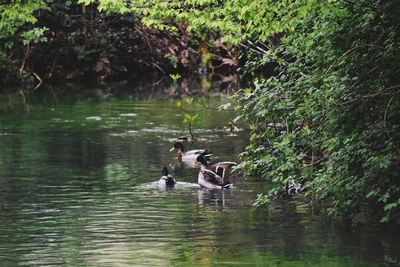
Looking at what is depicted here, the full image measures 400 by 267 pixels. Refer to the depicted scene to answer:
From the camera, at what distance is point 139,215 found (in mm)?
18453

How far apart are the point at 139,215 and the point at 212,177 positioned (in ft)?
11.0

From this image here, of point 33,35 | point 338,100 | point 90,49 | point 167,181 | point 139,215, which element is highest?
point 33,35

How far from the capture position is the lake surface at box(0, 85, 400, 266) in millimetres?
15148

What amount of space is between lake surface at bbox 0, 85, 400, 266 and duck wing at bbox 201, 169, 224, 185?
288mm

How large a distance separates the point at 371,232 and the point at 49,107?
903 inches

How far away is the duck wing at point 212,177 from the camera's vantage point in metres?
21.4

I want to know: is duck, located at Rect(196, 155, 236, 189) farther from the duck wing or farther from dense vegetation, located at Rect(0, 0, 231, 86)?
dense vegetation, located at Rect(0, 0, 231, 86)

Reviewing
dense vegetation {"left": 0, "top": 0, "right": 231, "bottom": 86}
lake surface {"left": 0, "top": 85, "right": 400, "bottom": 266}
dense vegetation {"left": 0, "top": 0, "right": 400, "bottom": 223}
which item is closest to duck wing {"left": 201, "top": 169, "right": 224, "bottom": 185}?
lake surface {"left": 0, "top": 85, "right": 400, "bottom": 266}

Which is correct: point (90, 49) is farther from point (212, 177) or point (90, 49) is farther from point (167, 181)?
point (212, 177)

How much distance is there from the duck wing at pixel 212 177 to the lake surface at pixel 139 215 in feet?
0.94

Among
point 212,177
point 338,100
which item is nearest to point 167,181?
point 212,177

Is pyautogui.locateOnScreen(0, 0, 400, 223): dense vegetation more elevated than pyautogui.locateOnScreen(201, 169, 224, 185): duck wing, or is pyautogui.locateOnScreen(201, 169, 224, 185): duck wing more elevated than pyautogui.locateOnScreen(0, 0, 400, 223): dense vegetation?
pyautogui.locateOnScreen(0, 0, 400, 223): dense vegetation

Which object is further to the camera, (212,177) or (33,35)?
(33,35)

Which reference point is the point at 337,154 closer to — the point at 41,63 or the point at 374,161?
the point at 374,161
